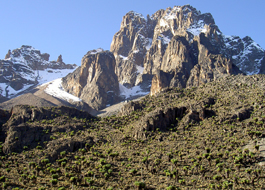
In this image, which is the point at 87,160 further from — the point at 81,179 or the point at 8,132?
the point at 8,132

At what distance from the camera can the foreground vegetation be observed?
62.2 meters

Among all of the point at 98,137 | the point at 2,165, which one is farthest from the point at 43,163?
the point at 98,137

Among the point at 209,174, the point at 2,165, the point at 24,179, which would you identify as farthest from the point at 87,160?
the point at 209,174

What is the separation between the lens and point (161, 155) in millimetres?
77500

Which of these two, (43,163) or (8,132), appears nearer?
(43,163)

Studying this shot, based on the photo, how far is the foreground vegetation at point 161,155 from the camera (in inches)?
2451

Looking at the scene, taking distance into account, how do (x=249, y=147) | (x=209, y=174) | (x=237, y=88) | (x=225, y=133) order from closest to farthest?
1. (x=209, y=174)
2. (x=249, y=147)
3. (x=225, y=133)
4. (x=237, y=88)

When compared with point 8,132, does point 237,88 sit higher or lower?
higher

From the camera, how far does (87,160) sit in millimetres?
78125

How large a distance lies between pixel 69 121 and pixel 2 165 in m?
40.5

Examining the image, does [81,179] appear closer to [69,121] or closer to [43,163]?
[43,163]

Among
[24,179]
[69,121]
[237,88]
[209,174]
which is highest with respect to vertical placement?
[237,88]

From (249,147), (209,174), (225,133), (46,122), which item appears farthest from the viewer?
(46,122)

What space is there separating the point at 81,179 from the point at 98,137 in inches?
1252
